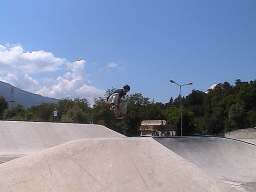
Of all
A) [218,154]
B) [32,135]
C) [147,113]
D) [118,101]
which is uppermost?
[147,113]

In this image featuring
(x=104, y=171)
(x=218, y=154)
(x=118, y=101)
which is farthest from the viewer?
(x=218, y=154)

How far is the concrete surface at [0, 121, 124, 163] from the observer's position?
64.3 feet

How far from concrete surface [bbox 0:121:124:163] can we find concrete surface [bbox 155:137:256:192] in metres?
5.41

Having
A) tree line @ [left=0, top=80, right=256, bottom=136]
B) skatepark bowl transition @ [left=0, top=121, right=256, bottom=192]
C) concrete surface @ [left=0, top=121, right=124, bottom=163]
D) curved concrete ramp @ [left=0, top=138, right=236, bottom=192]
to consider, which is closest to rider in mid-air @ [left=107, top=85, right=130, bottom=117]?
concrete surface @ [left=0, top=121, right=124, bottom=163]

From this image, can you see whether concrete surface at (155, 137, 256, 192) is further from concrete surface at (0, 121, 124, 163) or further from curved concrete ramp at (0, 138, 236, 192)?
curved concrete ramp at (0, 138, 236, 192)

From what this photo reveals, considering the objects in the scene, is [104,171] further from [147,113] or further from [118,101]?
[147,113]

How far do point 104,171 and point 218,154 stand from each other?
1134cm

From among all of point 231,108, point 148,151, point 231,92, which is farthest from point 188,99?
point 148,151

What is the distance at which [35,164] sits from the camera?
10.1 m

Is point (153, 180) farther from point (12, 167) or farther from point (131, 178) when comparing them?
point (12, 167)

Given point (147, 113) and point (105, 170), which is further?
point (147, 113)

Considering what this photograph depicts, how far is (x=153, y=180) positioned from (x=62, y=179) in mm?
2109

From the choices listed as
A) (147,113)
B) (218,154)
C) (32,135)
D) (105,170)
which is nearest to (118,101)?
(32,135)

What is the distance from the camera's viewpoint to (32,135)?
69.9 ft
